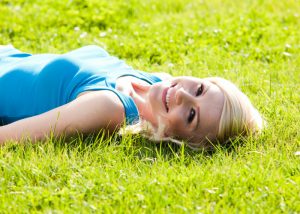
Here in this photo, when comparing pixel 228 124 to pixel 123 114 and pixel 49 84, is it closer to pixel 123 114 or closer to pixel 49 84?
pixel 123 114

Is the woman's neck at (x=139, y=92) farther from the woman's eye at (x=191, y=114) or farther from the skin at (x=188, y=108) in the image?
the woman's eye at (x=191, y=114)

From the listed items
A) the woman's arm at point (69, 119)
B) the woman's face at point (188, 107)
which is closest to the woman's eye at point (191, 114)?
the woman's face at point (188, 107)

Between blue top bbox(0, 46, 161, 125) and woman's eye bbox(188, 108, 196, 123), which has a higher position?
blue top bbox(0, 46, 161, 125)

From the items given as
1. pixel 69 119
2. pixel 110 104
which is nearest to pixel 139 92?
pixel 110 104

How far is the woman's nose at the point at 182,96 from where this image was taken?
4473 mm

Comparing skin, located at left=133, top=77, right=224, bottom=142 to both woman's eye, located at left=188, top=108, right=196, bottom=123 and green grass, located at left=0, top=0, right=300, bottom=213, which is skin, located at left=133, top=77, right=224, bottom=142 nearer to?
woman's eye, located at left=188, top=108, right=196, bottom=123

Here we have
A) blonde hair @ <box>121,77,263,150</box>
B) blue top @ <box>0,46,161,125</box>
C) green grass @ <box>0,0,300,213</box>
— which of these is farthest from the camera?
blue top @ <box>0,46,161,125</box>

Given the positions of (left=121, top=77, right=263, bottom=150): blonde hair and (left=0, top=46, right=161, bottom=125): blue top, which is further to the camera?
(left=0, top=46, right=161, bottom=125): blue top

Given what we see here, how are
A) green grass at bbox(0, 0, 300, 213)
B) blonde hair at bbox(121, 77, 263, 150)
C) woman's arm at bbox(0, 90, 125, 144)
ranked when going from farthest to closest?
blonde hair at bbox(121, 77, 263, 150) → woman's arm at bbox(0, 90, 125, 144) → green grass at bbox(0, 0, 300, 213)

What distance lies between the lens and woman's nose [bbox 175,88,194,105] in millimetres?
4473

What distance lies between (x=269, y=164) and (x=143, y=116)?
3.19 feet

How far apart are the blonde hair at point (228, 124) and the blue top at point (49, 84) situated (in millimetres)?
144

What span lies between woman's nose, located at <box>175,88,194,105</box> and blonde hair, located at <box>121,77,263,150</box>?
0.22 metres

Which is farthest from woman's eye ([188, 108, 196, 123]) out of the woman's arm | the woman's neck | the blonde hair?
the woman's arm
